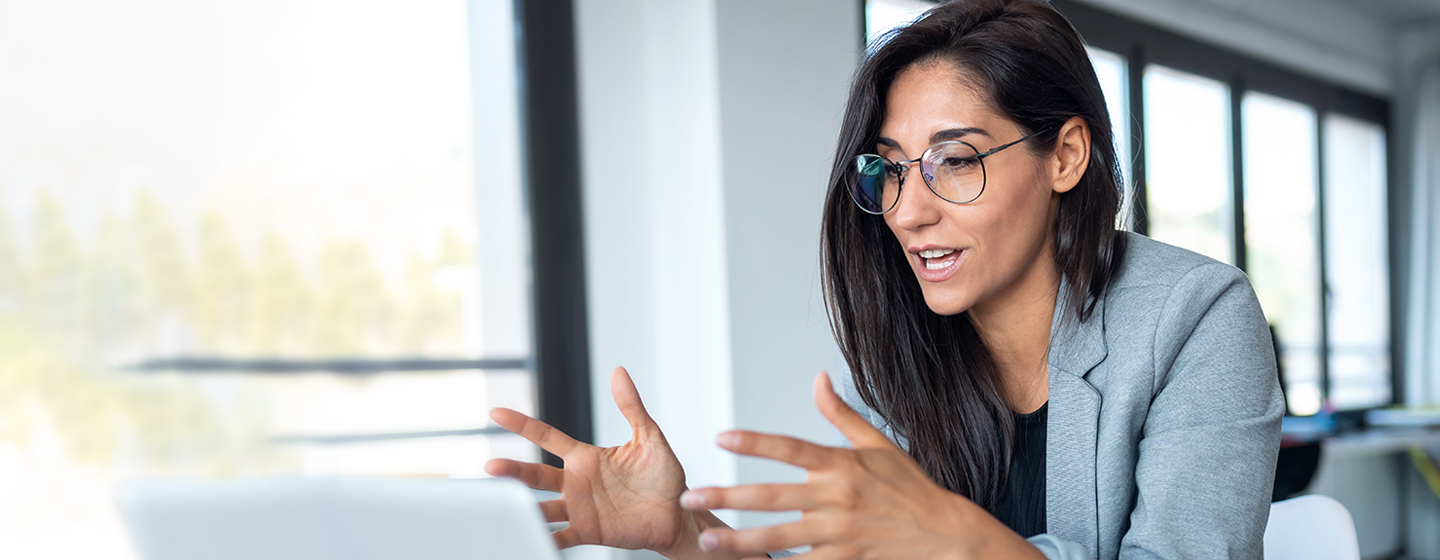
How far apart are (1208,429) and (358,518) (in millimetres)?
886

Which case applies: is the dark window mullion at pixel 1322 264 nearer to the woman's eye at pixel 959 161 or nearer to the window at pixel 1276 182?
the window at pixel 1276 182

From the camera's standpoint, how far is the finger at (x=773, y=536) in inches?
28.4

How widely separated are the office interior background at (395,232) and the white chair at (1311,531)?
0.44m

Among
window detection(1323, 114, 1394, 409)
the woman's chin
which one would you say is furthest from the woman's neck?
window detection(1323, 114, 1394, 409)

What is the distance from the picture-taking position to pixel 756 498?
2.36 feet

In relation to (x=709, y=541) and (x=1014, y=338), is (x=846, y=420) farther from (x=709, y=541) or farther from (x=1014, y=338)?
(x=1014, y=338)

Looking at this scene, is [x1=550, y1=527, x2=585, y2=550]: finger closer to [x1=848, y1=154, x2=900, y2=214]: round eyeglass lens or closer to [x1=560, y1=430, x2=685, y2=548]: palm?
[x1=560, y1=430, x2=685, y2=548]: palm

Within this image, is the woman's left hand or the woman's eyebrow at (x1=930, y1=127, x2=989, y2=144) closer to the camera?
the woman's left hand

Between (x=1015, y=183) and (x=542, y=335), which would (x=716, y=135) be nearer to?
(x=542, y=335)

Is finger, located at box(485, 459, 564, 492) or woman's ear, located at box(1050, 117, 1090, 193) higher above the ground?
woman's ear, located at box(1050, 117, 1090, 193)

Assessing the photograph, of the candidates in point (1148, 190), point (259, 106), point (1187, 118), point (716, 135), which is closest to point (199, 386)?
point (259, 106)

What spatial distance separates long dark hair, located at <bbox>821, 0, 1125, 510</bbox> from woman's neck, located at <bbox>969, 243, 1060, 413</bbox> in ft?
0.07

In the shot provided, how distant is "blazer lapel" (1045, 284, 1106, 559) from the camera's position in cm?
117

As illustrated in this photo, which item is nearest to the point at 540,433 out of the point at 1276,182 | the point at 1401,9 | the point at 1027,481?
the point at 1027,481
